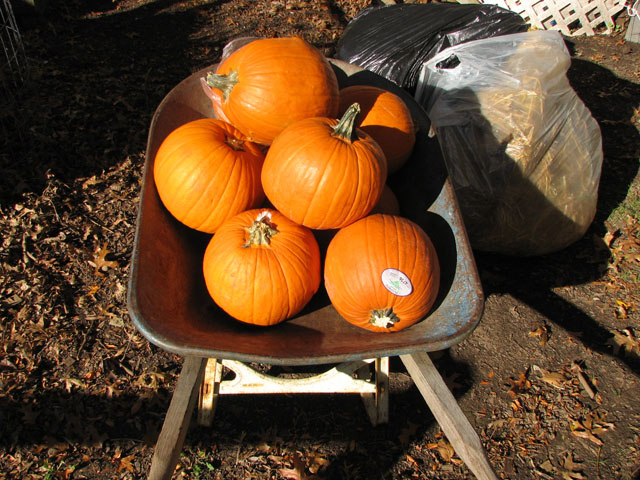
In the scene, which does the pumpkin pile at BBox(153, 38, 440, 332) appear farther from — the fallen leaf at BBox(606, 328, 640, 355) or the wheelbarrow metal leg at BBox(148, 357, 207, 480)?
the fallen leaf at BBox(606, 328, 640, 355)

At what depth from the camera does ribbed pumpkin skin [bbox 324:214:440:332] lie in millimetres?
1496

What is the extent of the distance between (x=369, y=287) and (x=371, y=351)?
221 millimetres

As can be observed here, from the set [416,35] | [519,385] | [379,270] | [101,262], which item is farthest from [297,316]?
[416,35]

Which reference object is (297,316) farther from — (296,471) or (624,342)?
(624,342)

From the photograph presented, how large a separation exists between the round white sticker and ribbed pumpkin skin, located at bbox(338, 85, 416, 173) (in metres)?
0.65

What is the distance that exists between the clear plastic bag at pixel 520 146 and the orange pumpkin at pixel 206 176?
4.69 feet

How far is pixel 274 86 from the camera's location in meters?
1.70

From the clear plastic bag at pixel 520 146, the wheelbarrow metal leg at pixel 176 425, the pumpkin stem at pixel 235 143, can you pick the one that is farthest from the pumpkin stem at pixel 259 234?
the clear plastic bag at pixel 520 146

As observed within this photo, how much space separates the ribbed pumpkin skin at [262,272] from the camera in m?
1.53

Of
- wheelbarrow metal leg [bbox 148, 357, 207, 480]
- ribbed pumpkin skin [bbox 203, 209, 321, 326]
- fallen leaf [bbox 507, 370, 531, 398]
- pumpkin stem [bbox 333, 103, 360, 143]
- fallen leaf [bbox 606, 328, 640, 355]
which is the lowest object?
fallen leaf [bbox 507, 370, 531, 398]

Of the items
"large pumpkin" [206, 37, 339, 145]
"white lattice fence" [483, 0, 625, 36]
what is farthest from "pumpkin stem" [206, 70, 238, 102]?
"white lattice fence" [483, 0, 625, 36]

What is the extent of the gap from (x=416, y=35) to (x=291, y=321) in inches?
106

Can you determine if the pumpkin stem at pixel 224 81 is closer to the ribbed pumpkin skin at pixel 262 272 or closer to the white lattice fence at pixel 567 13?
the ribbed pumpkin skin at pixel 262 272

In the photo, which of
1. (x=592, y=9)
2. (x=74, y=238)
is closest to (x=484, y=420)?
(x=74, y=238)
